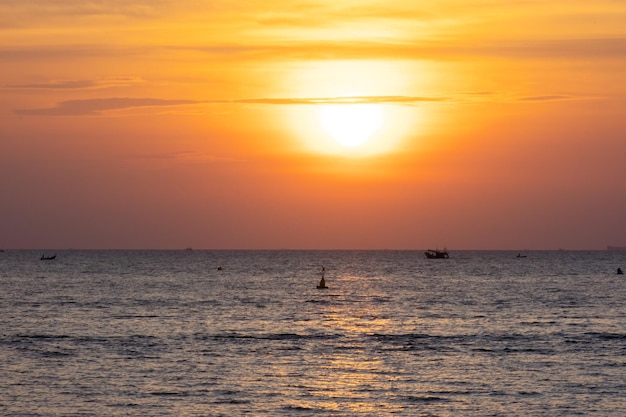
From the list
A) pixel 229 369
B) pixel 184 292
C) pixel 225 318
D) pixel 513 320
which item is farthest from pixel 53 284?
pixel 229 369

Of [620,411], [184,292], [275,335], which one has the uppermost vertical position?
[184,292]

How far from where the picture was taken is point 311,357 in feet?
216

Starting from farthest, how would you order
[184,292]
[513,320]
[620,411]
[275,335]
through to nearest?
[184,292] < [513,320] < [275,335] < [620,411]

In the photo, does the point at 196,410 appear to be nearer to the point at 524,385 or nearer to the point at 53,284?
the point at 524,385

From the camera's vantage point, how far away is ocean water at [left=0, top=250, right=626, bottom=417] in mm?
48812

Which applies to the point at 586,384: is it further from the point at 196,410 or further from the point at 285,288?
the point at 285,288

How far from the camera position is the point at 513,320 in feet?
312

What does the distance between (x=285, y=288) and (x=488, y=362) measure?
9537 centimetres

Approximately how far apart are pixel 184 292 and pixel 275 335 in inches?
2650

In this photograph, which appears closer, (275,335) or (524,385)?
(524,385)

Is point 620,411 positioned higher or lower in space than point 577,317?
lower

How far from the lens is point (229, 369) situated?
59.9m

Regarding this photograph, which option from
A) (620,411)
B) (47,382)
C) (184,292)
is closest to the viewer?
(620,411)

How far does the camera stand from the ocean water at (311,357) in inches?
1922
